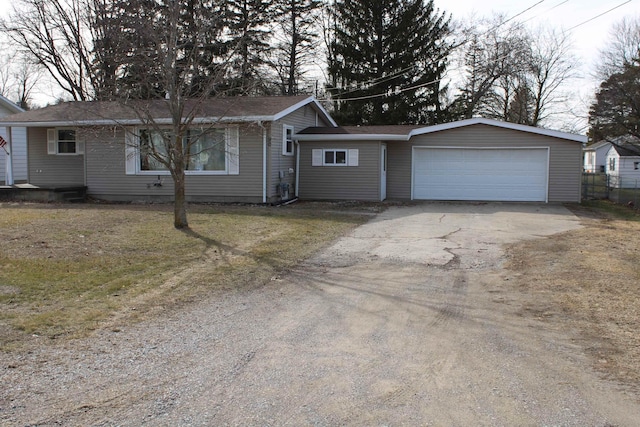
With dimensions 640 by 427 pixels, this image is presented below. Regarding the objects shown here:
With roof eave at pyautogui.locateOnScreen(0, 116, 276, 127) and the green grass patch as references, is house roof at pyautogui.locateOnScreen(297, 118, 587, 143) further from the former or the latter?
roof eave at pyautogui.locateOnScreen(0, 116, 276, 127)

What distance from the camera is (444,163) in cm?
2031

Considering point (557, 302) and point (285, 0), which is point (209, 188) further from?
point (285, 0)

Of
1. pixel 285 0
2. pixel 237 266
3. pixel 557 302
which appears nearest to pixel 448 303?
pixel 557 302

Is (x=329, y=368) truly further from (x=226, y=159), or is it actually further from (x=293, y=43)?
(x=293, y=43)

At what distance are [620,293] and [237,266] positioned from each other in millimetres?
5196

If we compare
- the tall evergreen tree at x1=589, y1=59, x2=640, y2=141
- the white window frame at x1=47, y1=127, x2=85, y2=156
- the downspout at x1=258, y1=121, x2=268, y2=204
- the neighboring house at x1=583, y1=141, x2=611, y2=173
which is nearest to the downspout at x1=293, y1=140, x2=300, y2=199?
the downspout at x1=258, y1=121, x2=268, y2=204

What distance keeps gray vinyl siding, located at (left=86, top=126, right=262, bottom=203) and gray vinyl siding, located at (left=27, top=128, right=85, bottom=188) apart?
115 cm

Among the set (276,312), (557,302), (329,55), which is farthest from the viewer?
(329,55)

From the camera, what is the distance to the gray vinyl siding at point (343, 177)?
19.2 metres

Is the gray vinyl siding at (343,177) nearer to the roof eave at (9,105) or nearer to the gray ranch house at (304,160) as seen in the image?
the gray ranch house at (304,160)

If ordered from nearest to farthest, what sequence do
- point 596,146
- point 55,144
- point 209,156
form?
1. point 209,156
2. point 55,144
3. point 596,146

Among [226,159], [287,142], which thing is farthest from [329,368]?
[287,142]

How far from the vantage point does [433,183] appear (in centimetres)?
2050

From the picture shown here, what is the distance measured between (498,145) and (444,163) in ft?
6.60
